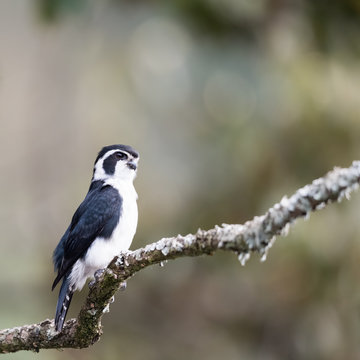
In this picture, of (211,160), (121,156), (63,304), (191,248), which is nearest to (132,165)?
(121,156)

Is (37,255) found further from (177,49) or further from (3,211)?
(177,49)

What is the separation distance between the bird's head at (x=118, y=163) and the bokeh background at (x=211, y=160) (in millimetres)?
1626

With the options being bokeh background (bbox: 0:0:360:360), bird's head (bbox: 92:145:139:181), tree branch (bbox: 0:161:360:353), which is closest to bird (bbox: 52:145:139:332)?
bird's head (bbox: 92:145:139:181)

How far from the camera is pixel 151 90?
24.4 feet

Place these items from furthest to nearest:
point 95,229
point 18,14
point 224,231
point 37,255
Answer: point 18,14, point 37,255, point 95,229, point 224,231

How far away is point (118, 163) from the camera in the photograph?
218 inches

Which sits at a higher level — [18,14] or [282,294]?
[18,14]

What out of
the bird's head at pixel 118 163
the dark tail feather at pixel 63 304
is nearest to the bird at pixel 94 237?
the dark tail feather at pixel 63 304

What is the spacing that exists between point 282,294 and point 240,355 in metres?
0.95

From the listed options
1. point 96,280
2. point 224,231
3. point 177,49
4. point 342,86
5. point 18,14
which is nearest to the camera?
point 224,231

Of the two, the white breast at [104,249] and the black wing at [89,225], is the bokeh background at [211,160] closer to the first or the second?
the white breast at [104,249]

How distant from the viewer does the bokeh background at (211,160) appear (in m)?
7.46

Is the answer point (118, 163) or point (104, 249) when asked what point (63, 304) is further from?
point (118, 163)

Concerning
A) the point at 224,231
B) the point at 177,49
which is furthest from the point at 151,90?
the point at 224,231
